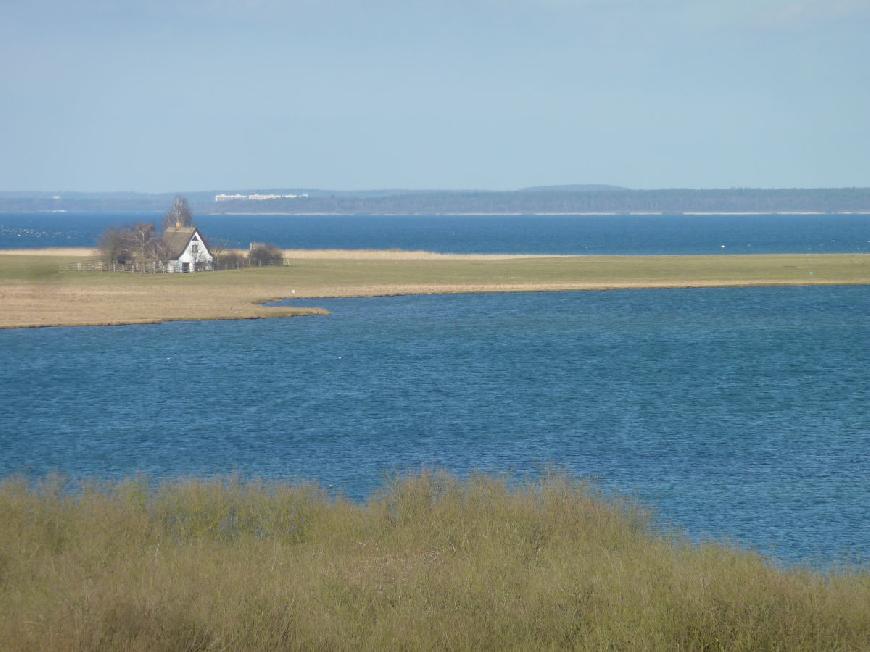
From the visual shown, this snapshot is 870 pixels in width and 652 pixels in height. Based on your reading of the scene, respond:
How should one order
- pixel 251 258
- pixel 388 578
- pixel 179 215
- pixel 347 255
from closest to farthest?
pixel 388 578 → pixel 179 215 → pixel 251 258 → pixel 347 255

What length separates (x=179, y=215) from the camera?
115562 millimetres

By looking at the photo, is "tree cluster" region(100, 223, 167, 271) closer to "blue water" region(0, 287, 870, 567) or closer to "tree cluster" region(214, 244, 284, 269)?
"tree cluster" region(214, 244, 284, 269)

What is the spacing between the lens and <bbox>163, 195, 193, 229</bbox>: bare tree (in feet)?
380

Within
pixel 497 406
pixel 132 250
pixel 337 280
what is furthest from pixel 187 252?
pixel 497 406

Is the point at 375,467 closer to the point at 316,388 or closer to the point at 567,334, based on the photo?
the point at 316,388

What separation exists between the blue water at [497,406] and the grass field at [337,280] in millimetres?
7291

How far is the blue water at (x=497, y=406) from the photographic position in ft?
101

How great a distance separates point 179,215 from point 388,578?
10012 cm

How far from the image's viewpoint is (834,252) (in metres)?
150

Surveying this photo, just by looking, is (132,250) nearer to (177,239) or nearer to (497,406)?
(177,239)

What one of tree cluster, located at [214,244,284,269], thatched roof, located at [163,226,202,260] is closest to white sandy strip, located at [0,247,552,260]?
tree cluster, located at [214,244,284,269]

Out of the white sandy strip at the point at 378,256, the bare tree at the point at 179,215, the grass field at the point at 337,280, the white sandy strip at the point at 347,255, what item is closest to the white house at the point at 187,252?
the bare tree at the point at 179,215

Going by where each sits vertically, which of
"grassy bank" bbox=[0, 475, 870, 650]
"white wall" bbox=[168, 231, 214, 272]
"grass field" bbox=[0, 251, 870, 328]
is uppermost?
"white wall" bbox=[168, 231, 214, 272]

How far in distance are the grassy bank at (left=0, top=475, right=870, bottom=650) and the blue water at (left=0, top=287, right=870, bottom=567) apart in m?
4.80
